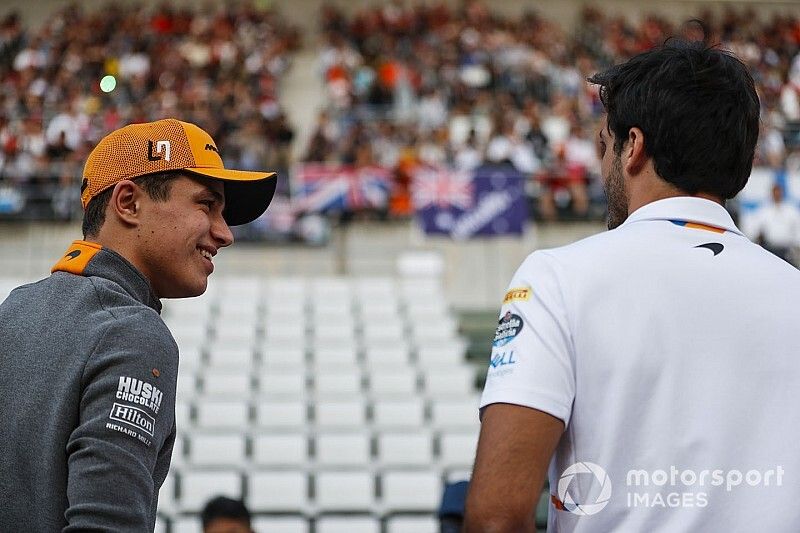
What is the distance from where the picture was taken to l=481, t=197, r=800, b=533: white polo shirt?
1.70 metres

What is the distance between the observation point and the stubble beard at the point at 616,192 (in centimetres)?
192

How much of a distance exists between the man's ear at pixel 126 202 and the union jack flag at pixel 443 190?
32.8 ft

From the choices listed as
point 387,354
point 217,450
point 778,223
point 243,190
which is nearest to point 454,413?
point 387,354

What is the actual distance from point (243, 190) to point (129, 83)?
48.8 feet

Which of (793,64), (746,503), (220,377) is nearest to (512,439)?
(746,503)

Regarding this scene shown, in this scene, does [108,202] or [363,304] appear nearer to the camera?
[108,202]

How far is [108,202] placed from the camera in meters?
2.07

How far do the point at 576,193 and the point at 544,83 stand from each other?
4.61 meters

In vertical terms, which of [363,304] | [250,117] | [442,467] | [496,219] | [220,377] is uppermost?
[250,117]

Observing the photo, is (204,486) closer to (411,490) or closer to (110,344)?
(411,490)

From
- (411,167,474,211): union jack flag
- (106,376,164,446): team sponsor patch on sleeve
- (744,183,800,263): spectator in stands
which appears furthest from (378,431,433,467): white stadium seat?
(106,376,164,446): team sponsor patch on sleeve

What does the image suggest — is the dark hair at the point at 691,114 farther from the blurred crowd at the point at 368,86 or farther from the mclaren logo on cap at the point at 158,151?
the blurred crowd at the point at 368,86

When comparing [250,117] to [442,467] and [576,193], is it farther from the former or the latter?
[442,467]

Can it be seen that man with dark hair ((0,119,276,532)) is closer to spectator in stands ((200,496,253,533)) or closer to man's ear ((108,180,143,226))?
man's ear ((108,180,143,226))
